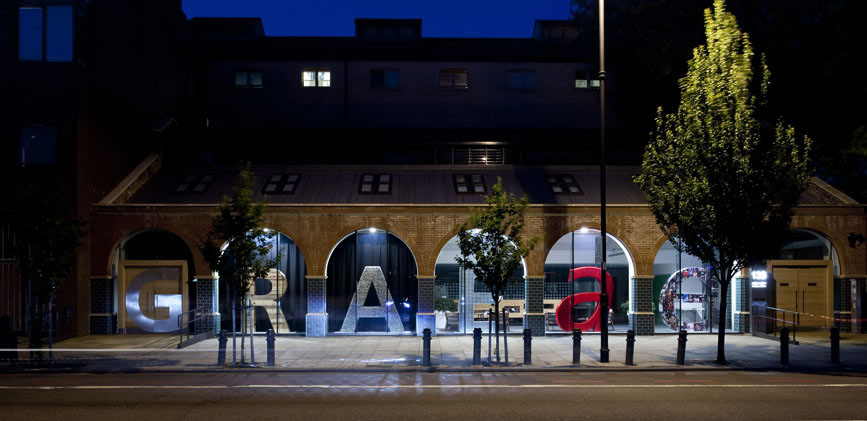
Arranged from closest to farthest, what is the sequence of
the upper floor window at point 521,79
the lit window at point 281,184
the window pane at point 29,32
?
the window pane at point 29,32 < the lit window at point 281,184 < the upper floor window at point 521,79

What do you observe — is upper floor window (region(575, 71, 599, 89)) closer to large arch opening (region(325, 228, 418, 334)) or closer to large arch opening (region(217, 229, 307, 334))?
large arch opening (region(325, 228, 418, 334))

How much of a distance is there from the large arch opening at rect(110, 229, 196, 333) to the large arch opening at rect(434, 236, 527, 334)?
914 centimetres

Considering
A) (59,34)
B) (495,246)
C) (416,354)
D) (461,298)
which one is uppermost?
(59,34)

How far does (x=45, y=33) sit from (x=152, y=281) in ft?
30.8

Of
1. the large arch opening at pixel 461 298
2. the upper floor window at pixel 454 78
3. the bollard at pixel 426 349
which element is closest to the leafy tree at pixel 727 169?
the large arch opening at pixel 461 298

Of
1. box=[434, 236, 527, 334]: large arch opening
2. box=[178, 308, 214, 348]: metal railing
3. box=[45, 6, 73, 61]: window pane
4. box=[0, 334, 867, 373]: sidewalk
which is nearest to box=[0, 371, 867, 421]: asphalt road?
box=[0, 334, 867, 373]: sidewalk

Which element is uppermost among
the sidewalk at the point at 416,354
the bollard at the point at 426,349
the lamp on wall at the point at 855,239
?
the lamp on wall at the point at 855,239

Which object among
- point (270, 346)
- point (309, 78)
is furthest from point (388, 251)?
point (309, 78)

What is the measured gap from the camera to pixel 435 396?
11664 millimetres

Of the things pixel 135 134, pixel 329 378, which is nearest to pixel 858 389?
pixel 329 378

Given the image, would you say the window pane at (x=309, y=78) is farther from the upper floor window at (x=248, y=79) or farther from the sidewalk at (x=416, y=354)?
the sidewalk at (x=416, y=354)

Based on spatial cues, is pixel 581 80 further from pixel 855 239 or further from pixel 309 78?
pixel 309 78

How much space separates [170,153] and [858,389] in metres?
25.1

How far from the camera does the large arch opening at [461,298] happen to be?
21672mm
